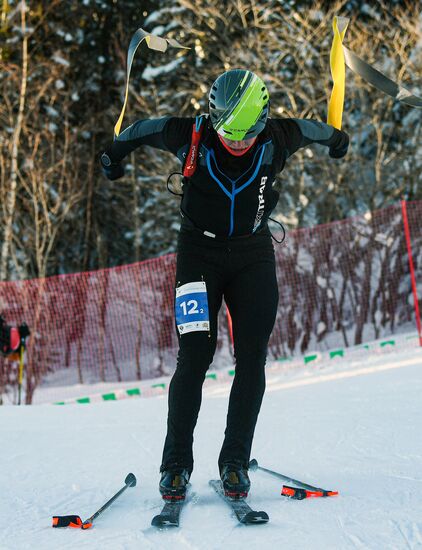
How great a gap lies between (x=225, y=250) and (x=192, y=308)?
0.83 ft

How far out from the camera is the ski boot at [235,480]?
7.26 feet

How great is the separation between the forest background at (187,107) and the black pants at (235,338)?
12.1 meters

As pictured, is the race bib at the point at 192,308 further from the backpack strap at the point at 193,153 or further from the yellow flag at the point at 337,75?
the yellow flag at the point at 337,75

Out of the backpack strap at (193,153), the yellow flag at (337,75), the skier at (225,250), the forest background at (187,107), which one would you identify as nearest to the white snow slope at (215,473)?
the skier at (225,250)

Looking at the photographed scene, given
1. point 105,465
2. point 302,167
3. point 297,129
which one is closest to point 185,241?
point 297,129

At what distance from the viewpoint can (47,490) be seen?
8.39 feet

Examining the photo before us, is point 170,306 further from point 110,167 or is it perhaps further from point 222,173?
point 222,173

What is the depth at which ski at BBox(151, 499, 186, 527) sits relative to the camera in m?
1.96

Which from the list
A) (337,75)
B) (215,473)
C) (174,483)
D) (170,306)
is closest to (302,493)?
(174,483)

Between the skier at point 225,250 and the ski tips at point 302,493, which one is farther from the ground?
the skier at point 225,250

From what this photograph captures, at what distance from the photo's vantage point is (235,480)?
7.35ft

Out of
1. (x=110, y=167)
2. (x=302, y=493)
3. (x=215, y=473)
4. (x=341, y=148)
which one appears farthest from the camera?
(x=341, y=148)

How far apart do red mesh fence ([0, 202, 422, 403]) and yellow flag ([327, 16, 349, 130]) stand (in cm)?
760

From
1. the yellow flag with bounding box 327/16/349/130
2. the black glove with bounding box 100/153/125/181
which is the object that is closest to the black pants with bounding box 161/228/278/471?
the black glove with bounding box 100/153/125/181
